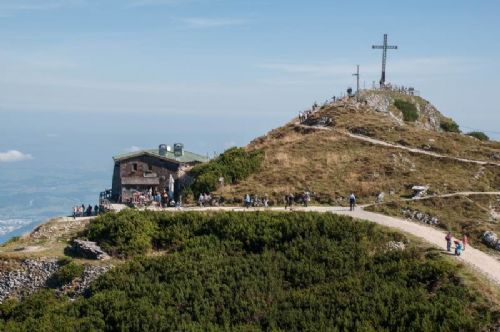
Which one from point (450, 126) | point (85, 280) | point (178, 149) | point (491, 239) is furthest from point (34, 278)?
point (450, 126)

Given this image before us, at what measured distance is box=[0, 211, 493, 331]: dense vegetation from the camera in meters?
32.6

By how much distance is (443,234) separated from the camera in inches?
1746

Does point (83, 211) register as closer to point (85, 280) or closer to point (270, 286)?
point (85, 280)

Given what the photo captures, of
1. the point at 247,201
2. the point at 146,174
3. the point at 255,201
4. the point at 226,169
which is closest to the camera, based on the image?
the point at 247,201

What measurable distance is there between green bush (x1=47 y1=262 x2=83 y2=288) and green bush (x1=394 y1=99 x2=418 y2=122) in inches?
2326

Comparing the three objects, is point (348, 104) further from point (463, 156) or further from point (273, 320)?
point (273, 320)

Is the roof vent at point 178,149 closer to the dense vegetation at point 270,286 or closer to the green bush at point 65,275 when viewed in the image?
the dense vegetation at point 270,286

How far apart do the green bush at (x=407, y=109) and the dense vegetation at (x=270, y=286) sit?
47684 millimetres

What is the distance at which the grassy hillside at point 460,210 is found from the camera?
45.2 metres

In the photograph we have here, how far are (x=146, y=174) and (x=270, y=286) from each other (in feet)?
98.5

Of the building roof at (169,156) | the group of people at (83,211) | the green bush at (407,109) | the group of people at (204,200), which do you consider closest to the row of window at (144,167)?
the building roof at (169,156)

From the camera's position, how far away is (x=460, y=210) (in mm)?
49156

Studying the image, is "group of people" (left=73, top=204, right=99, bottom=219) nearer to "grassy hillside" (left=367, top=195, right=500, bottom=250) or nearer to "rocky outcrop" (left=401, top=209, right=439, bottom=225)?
"grassy hillside" (left=367, top=195, right=500, bottom=250)

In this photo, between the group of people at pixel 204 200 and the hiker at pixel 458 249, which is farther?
the group of people at pixel 204 200
